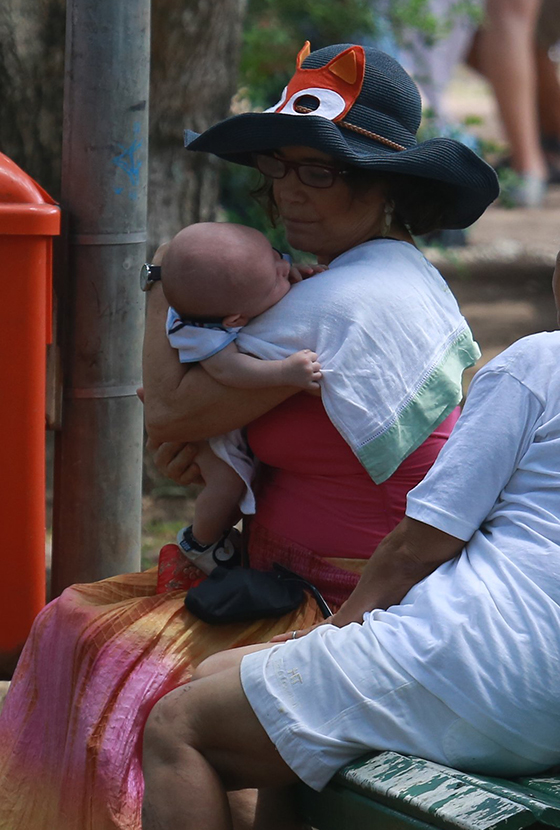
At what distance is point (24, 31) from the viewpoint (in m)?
4.34

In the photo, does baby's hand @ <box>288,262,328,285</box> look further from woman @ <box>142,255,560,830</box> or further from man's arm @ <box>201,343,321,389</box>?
woman @ <box>142,255,560,830</box>

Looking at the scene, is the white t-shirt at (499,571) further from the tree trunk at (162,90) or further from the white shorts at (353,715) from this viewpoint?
the tree trunk at (162,90)

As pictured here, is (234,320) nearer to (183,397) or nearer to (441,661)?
(183,397)

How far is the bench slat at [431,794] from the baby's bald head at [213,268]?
2.94 ft

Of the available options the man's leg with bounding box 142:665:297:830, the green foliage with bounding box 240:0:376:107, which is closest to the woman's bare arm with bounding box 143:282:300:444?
Result: the man's leg with bounding box 142:665:297:830

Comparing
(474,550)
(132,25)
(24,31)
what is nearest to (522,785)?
(474,550)

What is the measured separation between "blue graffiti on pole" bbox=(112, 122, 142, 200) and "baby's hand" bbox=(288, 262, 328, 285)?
2.54 ft

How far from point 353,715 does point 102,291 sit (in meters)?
1.55

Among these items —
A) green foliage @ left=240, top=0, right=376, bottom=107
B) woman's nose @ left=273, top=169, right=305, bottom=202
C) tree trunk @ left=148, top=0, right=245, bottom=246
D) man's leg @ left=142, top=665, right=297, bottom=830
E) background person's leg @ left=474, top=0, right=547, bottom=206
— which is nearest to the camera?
man's leg @ left=142, top=665, right=297, bottom=830

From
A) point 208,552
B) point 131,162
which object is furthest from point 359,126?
point 208,552

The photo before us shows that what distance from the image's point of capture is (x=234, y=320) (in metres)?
2.30

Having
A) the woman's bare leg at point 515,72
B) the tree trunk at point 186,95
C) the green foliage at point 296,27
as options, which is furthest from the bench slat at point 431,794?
the woman's bare leg at point 515,72

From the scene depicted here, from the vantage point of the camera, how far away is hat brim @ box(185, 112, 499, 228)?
230cm

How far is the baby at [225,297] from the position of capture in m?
2.25
